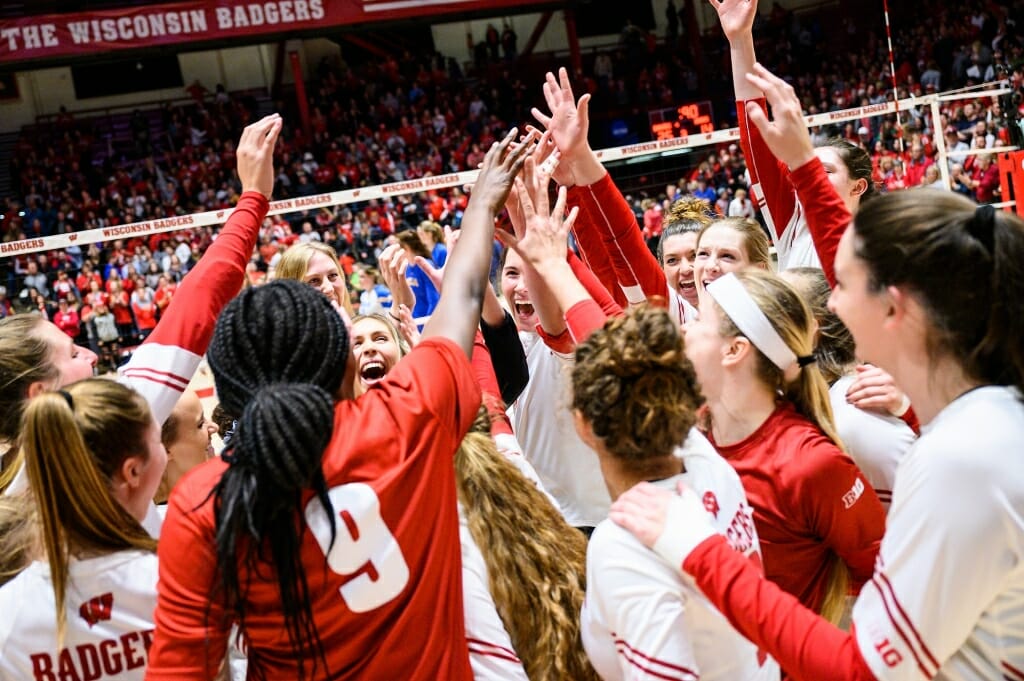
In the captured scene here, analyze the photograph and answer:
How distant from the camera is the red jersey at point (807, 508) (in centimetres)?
217

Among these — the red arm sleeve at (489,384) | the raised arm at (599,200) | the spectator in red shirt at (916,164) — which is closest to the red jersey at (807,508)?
the red arm sleeve at (489,384)

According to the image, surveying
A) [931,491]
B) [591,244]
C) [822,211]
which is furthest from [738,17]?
[931,491]

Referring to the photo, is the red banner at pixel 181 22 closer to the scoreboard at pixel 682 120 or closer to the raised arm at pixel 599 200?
the scoreboard at pixel 682 120

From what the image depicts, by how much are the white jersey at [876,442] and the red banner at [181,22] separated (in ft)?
Answer: 67.0

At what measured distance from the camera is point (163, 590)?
1694mm

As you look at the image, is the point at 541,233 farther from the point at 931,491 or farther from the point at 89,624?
the point at 89,624

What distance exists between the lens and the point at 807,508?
2.18 m

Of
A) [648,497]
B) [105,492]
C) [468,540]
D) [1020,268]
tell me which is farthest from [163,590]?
[1020,268]

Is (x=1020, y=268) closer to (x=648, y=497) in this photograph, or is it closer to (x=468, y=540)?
(x=648, y=497)

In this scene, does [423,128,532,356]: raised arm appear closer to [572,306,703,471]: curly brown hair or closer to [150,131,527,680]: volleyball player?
[150,131,527,680]: volleyball player

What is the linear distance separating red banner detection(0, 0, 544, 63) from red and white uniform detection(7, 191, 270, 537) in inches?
780

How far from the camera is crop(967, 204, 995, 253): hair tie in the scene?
157 cm

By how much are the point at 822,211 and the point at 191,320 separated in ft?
5.33

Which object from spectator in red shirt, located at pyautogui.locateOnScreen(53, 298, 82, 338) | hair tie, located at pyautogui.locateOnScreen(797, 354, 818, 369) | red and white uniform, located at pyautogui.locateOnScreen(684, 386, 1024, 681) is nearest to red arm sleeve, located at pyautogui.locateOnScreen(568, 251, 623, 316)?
hair tie, located at pyautogui.locateOnScreen(797, 354, 818, 369)
